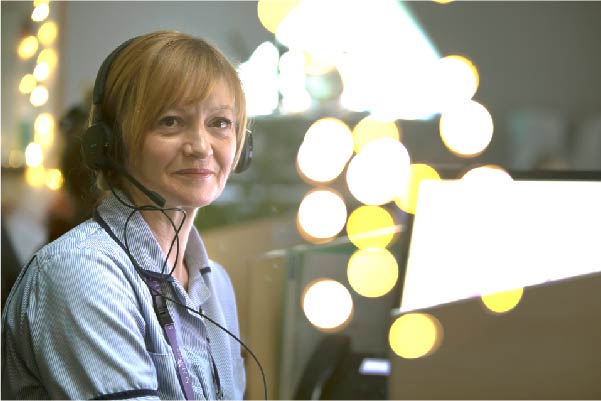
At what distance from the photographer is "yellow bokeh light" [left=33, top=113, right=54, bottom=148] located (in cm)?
138

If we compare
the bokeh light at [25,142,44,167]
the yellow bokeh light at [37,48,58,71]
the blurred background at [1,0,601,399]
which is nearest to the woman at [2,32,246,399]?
the blurred background at [1,0,601,399]

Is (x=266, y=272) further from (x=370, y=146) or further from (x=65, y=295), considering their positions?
(x=65, y=295)

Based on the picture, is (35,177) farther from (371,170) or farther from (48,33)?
(371,170)

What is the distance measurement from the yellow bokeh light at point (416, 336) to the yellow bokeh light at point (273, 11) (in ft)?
2.02

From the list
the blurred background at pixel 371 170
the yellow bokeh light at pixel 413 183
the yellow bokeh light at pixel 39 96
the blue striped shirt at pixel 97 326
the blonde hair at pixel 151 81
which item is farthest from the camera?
the yellow bokeh light at pixel 39 96

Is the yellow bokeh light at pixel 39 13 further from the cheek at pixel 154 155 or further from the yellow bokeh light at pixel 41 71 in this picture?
the cheek at pixel 154 155

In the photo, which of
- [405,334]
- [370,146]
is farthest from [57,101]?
[405,334]

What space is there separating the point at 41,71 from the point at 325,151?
0.59 meters

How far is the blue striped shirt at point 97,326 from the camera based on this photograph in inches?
28.5

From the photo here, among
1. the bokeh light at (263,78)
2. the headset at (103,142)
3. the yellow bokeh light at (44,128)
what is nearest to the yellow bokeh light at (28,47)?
the yellow bokeh light at (44,128)

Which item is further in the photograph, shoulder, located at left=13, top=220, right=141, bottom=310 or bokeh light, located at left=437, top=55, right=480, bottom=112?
bokeh light, located at left=437, top=55, right=480, bottom=112

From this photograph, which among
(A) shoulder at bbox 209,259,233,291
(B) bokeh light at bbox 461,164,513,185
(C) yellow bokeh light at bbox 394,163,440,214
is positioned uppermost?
(B) bokeh light at bbox 461,164,513,185

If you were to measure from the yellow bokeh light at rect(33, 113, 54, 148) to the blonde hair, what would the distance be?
0.54 meters

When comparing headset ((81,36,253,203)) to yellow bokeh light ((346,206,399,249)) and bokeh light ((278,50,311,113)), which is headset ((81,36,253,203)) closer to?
bokeh light ((278,50,311,113))
